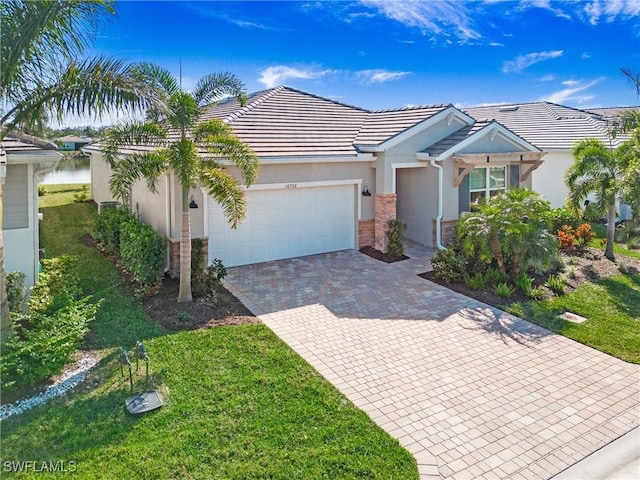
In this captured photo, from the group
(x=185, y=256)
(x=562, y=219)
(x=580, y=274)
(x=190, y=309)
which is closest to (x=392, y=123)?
(x=562, y=219)

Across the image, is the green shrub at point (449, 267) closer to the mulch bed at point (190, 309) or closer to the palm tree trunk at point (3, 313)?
the mulch bed at point (190, 309)

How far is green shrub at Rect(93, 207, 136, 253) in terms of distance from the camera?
1540 cm

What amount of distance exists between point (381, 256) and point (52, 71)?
11.1m

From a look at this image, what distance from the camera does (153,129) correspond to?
1038cm

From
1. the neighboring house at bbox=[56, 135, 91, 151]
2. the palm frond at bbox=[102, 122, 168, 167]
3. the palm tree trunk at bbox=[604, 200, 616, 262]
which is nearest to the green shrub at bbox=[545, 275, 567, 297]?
the palm tree trunk at bbox=[604, 200, 616, 262]

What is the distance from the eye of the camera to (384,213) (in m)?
16.2

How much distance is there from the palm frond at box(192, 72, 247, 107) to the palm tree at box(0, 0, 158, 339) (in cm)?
230

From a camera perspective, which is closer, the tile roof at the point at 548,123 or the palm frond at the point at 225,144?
the palm frond at the point at 225,144

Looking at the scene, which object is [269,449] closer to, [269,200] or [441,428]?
[441,428]

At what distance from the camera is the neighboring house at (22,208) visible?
10195 millimetres

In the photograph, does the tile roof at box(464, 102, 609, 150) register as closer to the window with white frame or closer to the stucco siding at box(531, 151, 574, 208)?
the stucco siding at box(531, 151, 574, 208)

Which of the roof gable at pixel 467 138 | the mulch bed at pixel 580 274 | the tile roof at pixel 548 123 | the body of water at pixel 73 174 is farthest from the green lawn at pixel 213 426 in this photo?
the body of water at pixel 73 174

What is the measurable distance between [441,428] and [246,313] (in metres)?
5.64

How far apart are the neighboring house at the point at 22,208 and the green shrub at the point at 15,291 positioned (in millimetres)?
820
